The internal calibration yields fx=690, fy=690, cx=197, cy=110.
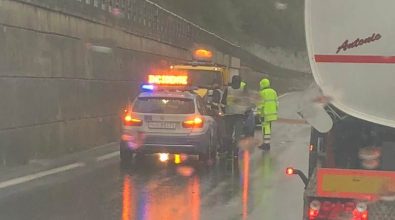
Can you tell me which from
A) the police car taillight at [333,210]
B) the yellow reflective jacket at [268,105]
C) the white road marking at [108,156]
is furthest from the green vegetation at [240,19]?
the police car taillight at [333,210]

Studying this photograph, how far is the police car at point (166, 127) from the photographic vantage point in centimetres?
1348

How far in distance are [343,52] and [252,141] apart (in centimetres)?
1546

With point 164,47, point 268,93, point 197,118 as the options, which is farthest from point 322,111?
point 164,47

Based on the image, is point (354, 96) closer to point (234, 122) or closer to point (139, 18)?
point (234, 122)

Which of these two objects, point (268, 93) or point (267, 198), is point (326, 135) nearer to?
point (267, 198)

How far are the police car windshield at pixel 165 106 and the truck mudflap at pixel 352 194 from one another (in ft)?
30.4

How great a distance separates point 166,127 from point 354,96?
9417 mm

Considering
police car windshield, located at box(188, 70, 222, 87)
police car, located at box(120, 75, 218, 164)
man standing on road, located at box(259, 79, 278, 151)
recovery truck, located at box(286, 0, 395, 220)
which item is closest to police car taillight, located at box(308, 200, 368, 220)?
Answer: recovery truck, located at box(286, 0, 395, 220)

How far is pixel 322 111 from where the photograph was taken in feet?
14.6

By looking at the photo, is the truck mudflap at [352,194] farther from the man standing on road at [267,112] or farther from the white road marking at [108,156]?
the man standing on road at [267,112]

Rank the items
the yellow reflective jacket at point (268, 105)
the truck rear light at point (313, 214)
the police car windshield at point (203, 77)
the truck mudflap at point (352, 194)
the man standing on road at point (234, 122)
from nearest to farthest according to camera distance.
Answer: the truck mudflap at point (352, 194)
the truck rear light at point (313, 214)
the man standing on road at point (234, 122)
the yellow reflective jacket at point (268, 105)
the police car windshield at point (203, 77)

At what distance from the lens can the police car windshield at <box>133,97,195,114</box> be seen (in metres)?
13.7

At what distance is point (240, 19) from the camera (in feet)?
221

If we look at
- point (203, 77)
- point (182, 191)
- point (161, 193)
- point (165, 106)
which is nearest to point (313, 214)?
point (161, 193)
